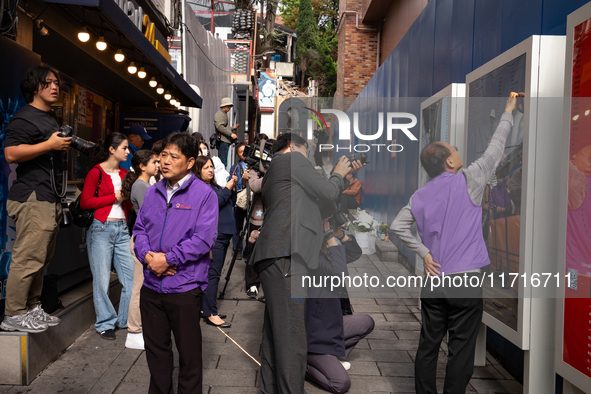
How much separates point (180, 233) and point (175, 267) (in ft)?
0.69

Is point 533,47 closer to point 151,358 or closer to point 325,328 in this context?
point 325,328

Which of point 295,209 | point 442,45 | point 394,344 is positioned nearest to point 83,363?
point 295,209

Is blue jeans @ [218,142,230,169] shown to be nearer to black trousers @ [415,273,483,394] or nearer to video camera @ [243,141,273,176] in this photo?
video camera @ [243,141,273,176]

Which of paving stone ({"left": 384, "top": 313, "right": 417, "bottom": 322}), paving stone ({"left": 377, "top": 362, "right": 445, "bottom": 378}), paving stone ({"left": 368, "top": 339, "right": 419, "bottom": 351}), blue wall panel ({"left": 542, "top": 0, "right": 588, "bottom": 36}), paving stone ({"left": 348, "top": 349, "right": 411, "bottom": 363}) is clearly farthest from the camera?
paving stone ({"left": 384, "top": 313, "right": 417, "bottom": 322})

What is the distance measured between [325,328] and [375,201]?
1.08m

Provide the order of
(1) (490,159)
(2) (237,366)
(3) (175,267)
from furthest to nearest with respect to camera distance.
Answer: (2) (237,366), (1) (490,159), (3) (175,267)

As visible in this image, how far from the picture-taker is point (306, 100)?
3191 mm

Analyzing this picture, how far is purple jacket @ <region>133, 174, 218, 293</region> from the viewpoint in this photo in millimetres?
2764

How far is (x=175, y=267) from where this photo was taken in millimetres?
2789

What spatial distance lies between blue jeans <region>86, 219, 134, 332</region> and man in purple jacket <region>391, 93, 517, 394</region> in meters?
2.84

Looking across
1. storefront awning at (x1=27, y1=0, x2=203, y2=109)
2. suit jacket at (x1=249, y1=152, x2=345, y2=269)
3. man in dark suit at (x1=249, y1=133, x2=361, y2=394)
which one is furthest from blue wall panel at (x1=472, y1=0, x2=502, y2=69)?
storefront awning at (x1=27, y1=0, x2=203, y2=109)

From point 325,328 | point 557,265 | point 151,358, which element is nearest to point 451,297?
point 557,265

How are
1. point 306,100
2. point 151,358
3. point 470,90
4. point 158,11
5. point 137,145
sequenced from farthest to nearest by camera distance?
point 158,11 → point 137,145 → point 470,90 → point 306,100 → point 151,358

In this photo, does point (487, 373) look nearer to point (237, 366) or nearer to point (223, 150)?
point (237, 366)
